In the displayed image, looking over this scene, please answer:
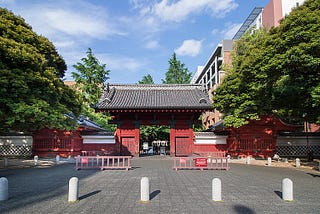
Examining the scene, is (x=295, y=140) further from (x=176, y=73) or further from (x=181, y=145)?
(x=176, y=73)

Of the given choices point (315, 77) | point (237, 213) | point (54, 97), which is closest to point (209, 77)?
point (315, 77)

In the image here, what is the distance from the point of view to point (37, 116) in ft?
41.6

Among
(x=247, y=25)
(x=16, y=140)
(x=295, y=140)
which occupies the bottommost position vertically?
(x=295, y=140)

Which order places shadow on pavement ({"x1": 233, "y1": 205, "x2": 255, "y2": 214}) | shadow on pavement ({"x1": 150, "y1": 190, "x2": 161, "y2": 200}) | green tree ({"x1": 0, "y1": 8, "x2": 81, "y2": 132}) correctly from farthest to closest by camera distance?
green tree ({"x1": 0, "y1": 8, "x2": 81, "y2": 132}) → shadow on pavement ({"x1": 150, "y1": 190, "x2": 161, "y2": 200}) → shadow on pavement ({"x1": 233, "y1": 205, "x2": 255, "y2": 214})

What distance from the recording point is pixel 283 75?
15820 millimetres

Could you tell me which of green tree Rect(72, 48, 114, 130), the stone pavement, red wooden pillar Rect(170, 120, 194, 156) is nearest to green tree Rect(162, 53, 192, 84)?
green tree Rect(72, 48, 114, 130)

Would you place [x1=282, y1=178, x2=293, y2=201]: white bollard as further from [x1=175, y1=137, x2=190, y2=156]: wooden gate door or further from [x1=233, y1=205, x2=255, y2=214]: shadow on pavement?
[x1=175, y1=137, x2=190, y2=156]: wooden gate door

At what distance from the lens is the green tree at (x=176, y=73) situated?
47.5m

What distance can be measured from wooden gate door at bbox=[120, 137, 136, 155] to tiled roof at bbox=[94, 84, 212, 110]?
354cm

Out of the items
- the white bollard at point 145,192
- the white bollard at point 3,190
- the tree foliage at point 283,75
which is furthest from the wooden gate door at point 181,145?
the white bollard at point 3,190

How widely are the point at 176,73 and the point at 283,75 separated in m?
32.7

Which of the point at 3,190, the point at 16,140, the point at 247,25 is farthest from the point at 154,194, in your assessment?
the point at 247,25

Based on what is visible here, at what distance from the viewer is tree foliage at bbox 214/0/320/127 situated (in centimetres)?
1245

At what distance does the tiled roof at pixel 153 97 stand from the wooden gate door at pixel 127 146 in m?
3.54
